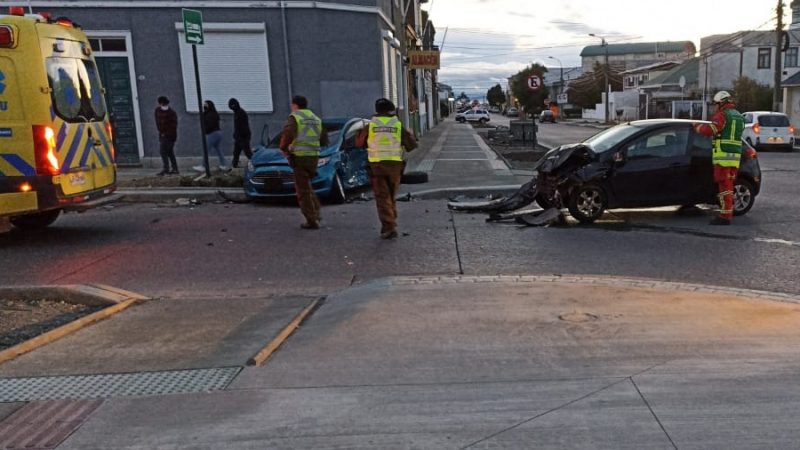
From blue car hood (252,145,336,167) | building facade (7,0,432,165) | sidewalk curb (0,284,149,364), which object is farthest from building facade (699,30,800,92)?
sidewalk curb (0,284,149,364)

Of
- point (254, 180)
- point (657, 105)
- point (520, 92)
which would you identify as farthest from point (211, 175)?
point (520, 92)

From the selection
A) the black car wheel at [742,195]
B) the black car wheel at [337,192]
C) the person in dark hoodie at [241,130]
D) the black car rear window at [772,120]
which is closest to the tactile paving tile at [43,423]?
the black car wheel at [337,192]

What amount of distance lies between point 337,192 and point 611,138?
468 cm

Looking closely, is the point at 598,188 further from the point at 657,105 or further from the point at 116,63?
the point at 657,105

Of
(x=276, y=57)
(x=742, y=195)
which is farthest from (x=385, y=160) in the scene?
(x=276, y=57)

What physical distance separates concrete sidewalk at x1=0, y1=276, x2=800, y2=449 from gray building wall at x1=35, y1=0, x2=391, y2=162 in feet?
39.4

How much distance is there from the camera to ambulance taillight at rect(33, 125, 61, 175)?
7.81m

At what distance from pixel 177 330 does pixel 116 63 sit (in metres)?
13.3

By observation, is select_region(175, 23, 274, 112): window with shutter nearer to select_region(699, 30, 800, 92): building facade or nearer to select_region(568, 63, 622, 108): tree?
select_region(699, 30, 800, 92): building facade

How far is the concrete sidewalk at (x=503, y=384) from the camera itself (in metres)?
3.30

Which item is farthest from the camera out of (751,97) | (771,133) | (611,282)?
(751,97)

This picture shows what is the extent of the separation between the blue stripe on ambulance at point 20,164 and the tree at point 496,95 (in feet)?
531

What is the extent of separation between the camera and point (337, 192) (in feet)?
37.6

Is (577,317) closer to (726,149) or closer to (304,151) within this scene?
(304,151)
